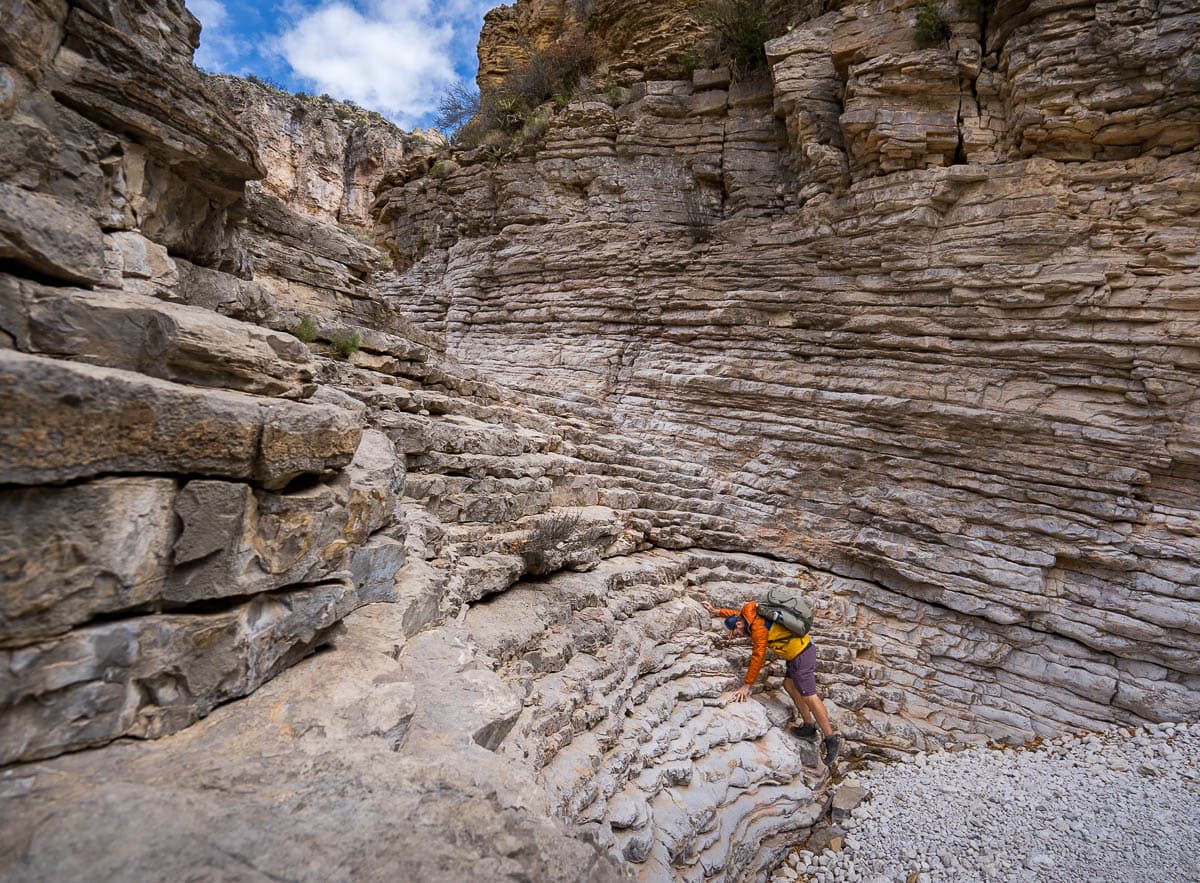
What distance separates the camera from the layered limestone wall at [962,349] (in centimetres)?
813

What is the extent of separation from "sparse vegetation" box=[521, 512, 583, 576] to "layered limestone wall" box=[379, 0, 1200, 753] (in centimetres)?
429

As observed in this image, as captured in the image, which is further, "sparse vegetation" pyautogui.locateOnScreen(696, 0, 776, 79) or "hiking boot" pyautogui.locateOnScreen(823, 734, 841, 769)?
"sparse vegetation" pyautogui.locateOnScreen(696, 0, 776, 79)

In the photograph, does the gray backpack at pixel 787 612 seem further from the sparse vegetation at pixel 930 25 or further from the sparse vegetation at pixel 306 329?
the sparse vegetation at pixel 930 25

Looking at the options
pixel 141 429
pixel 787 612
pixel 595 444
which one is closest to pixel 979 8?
pixel 595 444

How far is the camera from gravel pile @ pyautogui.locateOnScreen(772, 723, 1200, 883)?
538 cm

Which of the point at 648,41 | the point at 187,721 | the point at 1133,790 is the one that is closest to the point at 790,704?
the point at 1133,790

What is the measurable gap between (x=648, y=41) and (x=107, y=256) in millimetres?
15588

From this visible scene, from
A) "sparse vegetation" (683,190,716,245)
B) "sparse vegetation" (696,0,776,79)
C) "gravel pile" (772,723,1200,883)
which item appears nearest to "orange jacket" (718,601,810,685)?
"gravel pile" (772,723,1200,883)

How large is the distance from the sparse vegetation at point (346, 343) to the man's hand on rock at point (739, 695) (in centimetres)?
650

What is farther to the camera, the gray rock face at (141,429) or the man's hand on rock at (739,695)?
the man's hand on rock at (739,695)

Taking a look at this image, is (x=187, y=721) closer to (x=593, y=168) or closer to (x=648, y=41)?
(x=593, y=168)

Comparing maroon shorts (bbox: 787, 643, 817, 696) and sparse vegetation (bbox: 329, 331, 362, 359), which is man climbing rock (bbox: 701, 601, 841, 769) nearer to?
maroon shorts (bbox: 787, 643, 817, 696)

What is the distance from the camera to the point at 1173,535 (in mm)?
7973

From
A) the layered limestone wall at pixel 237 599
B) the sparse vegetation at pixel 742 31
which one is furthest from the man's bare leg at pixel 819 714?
the sparse vegetation at pixel 742 31
